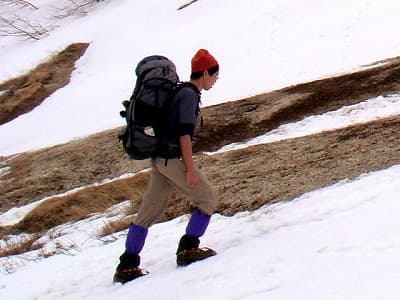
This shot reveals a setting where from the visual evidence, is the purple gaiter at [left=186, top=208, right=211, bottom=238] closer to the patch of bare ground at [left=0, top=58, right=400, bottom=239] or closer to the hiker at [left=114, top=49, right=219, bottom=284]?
the hiker at [left=114, top=49, right=219, bottom=284]

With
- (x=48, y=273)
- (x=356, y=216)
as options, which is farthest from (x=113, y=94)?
(x=356, y=216)

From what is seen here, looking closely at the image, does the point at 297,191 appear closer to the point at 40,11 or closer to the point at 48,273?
the point at 48,273

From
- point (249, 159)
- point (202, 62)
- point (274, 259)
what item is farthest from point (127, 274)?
point (249, 159)

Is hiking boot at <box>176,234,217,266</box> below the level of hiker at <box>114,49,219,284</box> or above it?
below

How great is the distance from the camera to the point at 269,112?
1281 centimetres

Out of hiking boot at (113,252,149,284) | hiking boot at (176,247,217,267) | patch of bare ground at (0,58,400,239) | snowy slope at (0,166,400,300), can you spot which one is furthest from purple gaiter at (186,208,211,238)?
patch of bare ground at (0,58,400,239)

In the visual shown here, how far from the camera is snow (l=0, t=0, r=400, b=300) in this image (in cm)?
459

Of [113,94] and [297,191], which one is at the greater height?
[297,191]

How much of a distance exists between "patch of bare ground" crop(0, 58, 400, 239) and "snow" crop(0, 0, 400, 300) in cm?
57

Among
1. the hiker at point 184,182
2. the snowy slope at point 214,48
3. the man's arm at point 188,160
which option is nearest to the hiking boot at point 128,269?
the hiker at point 184,182

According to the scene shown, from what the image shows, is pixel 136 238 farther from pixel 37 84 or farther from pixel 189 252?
pixel 37 84

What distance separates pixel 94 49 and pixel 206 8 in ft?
18.9

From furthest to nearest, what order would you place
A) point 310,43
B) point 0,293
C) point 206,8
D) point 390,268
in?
point 206,8
point 310,43
point 0,293
point 390,268

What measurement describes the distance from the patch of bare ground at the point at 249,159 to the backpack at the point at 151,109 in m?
2.31
